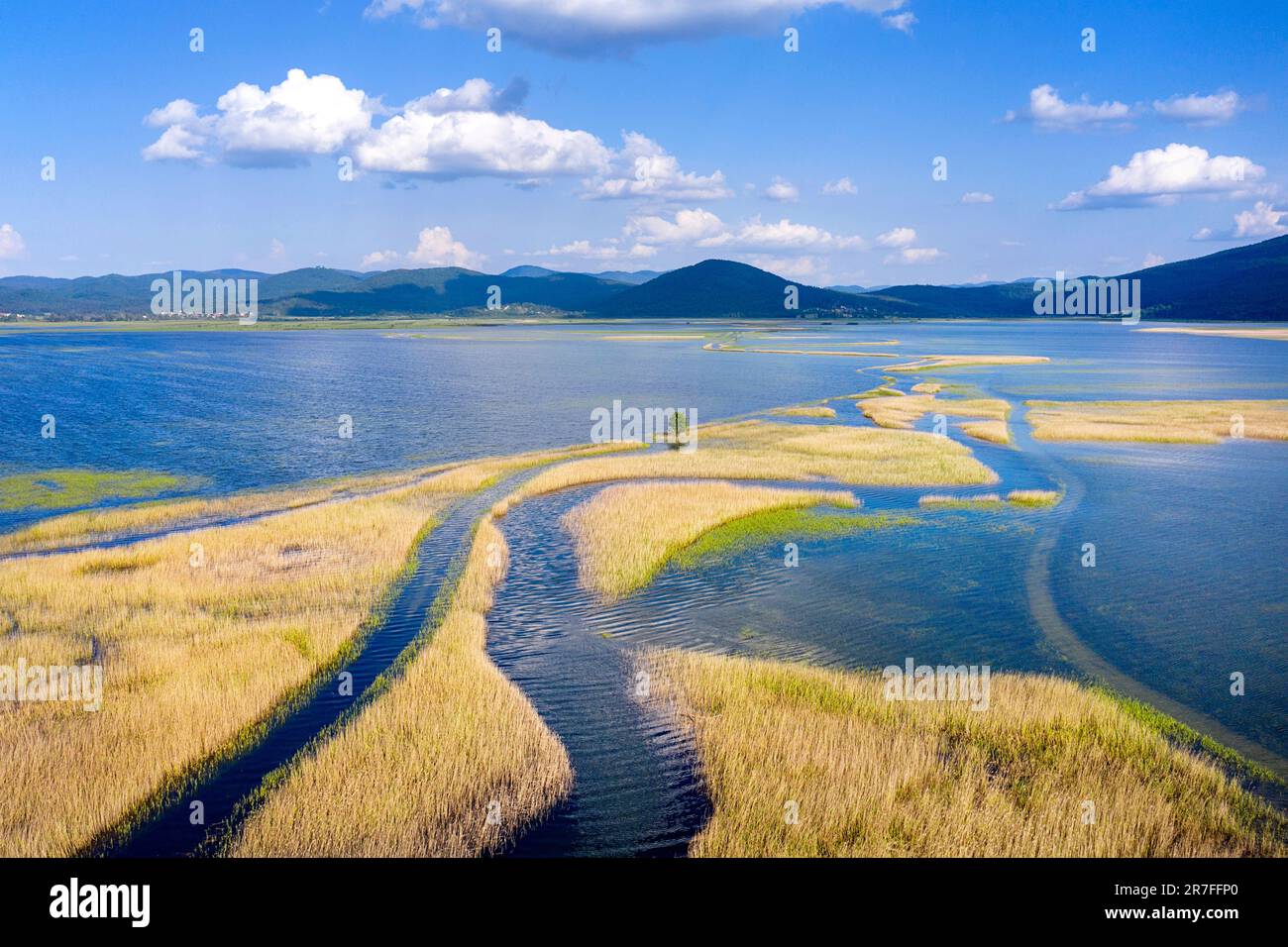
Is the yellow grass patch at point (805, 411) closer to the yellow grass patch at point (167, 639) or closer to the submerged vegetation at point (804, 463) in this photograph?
the submerged vegetation at point (804, 463)

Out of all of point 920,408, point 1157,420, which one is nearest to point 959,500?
point 920,408

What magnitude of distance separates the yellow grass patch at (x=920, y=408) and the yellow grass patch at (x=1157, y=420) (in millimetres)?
3134

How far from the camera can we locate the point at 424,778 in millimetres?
13875

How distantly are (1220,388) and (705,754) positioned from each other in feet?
321

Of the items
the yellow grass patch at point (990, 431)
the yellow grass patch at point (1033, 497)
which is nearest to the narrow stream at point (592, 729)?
the yellow grass patch at point (1033, 497)

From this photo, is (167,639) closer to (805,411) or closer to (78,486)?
(78,486)

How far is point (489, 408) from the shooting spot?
75.1 m

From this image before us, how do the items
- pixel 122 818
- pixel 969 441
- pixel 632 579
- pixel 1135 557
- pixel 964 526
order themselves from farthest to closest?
1. pixel 969 441
2. pixel 964 526
3. pixel 1135 557
4. pixel 632 579
5. pixel 122 818

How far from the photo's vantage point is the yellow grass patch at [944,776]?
12148 millimetres

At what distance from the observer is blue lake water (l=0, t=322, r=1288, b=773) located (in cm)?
2098

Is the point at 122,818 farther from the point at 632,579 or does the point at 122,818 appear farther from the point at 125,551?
the point at 125,551

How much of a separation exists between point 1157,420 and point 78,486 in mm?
72201

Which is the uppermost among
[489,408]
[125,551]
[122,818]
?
[489,408]
